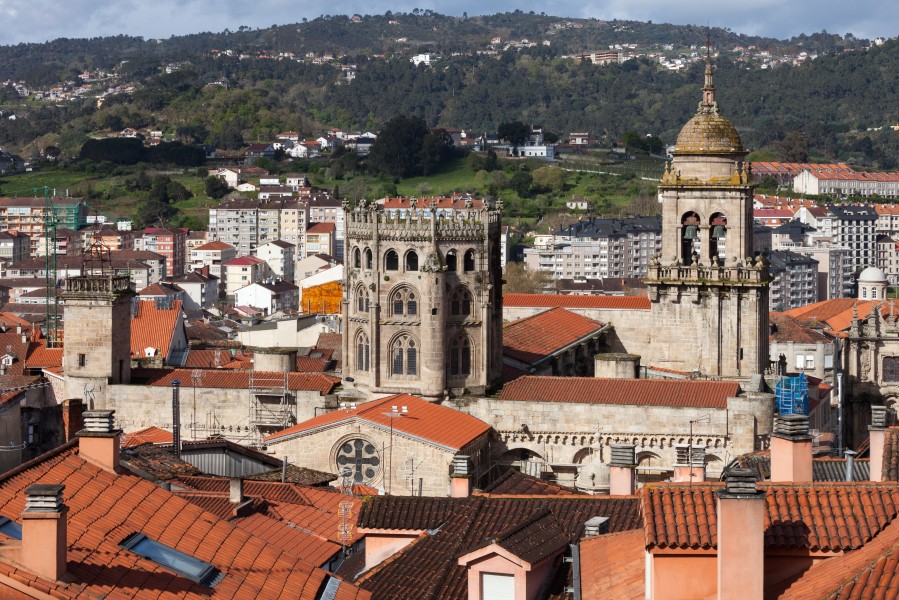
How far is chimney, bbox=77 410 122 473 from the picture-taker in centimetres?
2177

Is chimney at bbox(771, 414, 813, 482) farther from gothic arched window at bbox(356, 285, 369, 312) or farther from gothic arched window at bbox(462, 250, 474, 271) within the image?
A: gothic arched window at bbox(356, 285, 369, 312)

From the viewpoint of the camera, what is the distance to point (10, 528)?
18.5 meters

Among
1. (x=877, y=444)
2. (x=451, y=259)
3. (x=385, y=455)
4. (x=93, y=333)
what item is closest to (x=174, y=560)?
(x=877, y=444)

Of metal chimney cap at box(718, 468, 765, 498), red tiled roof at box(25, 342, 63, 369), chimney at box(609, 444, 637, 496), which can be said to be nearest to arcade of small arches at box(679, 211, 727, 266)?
red tiled roof at box(25, 342, 63, 369)

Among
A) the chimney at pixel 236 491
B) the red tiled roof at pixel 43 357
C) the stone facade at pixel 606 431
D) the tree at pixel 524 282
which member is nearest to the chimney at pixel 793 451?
the chimney at pixel 236 491

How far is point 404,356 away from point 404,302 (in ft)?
4.76

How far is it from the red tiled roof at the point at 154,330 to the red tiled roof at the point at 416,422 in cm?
2009

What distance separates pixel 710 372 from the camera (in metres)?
56.7

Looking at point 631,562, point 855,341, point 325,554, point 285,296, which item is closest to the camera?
point 631,562

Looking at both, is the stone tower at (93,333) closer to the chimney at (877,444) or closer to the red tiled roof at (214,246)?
the chimney at (877,444)

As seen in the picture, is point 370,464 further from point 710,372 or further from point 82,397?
point 710,372

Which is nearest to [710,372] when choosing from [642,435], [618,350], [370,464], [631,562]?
[618,350]

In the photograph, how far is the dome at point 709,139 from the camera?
57.0m

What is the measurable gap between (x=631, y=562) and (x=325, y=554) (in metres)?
6.85
